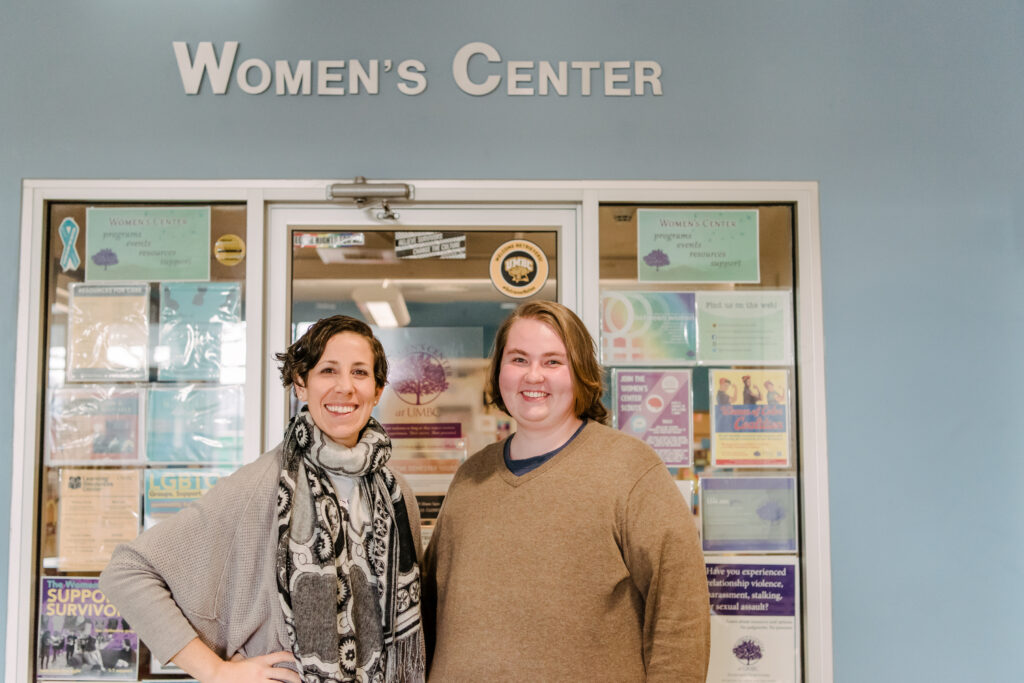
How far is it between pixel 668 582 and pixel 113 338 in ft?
6.04

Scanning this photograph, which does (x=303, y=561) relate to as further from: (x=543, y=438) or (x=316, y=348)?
(x=543, y=438)

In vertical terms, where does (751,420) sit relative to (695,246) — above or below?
below

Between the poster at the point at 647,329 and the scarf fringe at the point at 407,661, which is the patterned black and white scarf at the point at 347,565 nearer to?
the scarf fringe at the point at 407,661

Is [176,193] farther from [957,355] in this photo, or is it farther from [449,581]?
[957,355]

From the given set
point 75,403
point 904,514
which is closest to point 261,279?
point 75,403

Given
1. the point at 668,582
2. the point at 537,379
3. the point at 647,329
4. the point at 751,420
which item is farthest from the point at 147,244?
the point at 751,420

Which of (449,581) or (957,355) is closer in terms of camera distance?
(449,581)

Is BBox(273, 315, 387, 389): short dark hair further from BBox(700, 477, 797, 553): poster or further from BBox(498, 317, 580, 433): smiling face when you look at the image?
BBox(700, 477, 797, 553): poster

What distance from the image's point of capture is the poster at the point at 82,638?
2203 mm

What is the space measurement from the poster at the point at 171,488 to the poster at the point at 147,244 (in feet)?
1.99

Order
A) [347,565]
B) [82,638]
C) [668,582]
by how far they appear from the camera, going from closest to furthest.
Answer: [668,582], [347,565], [82,638]

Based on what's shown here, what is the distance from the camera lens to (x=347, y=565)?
1.56 m

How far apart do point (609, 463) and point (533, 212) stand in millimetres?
1050

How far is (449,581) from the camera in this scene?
5.41 ft
